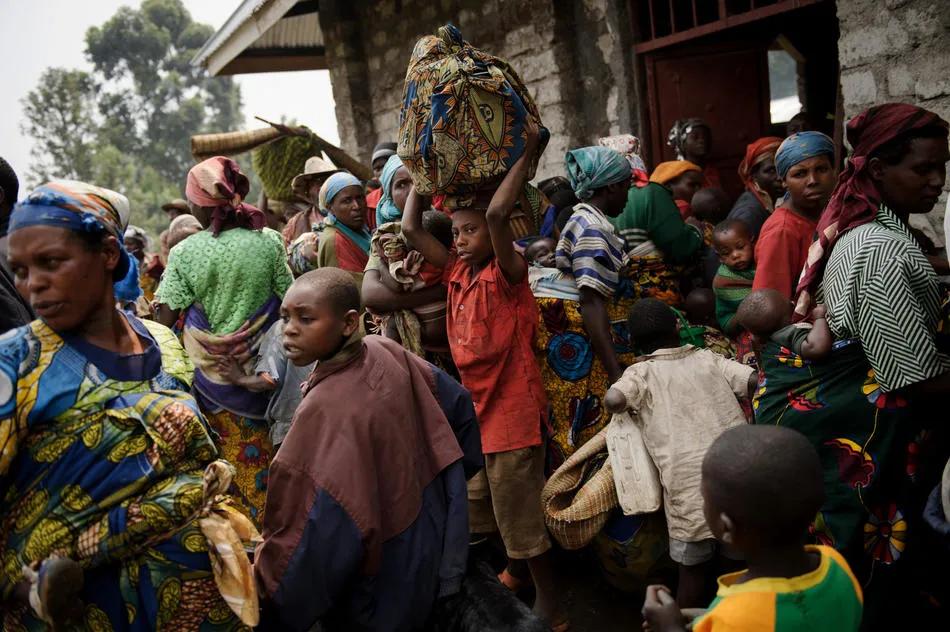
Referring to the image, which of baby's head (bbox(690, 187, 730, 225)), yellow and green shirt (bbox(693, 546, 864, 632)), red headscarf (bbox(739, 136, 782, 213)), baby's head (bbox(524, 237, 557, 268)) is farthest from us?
baby's head (bbox(690, 187, 730, 225))

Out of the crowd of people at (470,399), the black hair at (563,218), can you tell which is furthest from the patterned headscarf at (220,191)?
the black hair at (563,218)

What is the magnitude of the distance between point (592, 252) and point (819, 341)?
1.15 m

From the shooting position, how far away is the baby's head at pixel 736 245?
3.79 meters

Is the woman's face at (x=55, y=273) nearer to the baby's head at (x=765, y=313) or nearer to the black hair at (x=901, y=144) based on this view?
the baby's head at (x=765, y=313)

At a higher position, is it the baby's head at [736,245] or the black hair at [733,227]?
the black hair at [733,227]

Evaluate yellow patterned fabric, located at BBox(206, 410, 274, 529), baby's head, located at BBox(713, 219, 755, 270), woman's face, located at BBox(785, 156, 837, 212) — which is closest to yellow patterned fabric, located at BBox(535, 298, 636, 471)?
baby's head, located at BBox(713, 219, 755, 270)

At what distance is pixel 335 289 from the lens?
7.48 feet

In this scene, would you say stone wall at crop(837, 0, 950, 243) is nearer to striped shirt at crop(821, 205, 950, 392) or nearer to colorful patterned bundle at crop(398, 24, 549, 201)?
striped shirt at crop(821, 205, 950, 392)

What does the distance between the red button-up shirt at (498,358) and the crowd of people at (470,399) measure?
0.01m

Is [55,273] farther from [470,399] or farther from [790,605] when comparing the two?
[790,605]

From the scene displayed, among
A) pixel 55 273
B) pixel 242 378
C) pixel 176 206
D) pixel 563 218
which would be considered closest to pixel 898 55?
pixel 563 218

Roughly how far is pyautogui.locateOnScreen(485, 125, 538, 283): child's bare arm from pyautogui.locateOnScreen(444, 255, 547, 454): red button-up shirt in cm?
8

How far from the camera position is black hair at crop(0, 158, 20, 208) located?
300cm

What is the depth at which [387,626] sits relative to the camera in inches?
86.9
